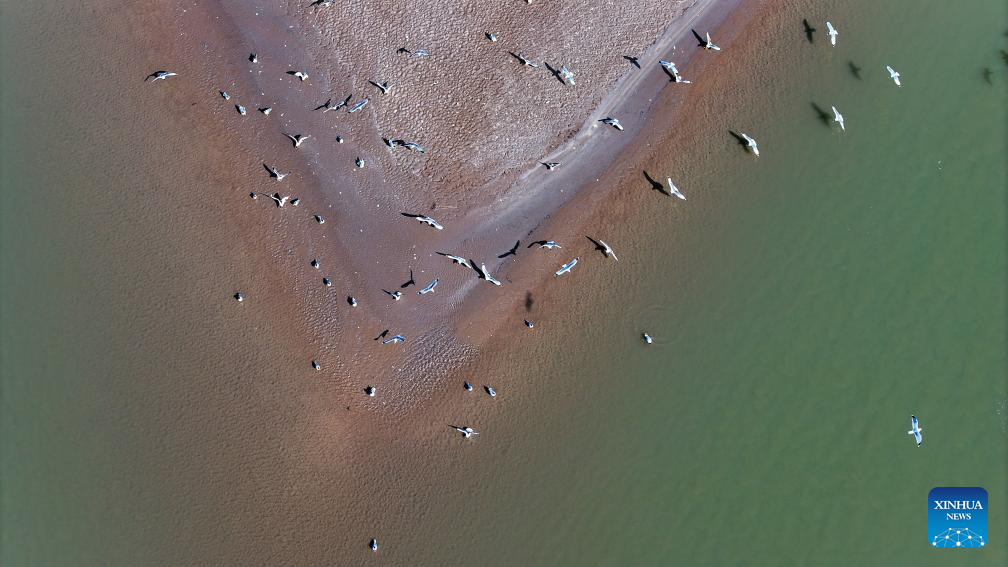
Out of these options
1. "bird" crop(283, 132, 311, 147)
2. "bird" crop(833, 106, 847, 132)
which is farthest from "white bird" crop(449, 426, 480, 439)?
"bird" crop(833, 106, 847, 132)

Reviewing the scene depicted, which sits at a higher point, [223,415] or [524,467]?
[223,415]

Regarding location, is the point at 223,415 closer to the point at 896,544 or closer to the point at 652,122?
the point at 652,122

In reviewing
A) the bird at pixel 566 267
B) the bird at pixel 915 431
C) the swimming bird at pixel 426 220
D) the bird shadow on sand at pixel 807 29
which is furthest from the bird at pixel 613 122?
the bird at pixel 915 431

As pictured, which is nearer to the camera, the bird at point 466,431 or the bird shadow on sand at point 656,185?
the bird at point 466,431

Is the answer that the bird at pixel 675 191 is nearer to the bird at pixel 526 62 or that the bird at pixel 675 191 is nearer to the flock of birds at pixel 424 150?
the flock of birds at pixel 424 150

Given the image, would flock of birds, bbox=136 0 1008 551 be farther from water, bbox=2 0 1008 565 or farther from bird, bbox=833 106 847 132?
water, bbox=2 0 1008 565

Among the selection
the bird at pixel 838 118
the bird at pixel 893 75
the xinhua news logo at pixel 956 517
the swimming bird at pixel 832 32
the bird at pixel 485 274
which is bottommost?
the xinhua news logo at pixel 956 517

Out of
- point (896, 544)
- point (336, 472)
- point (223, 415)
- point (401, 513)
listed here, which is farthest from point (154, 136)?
point (896, 544)

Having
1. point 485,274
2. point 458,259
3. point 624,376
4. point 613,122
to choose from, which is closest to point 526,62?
point 613,122
